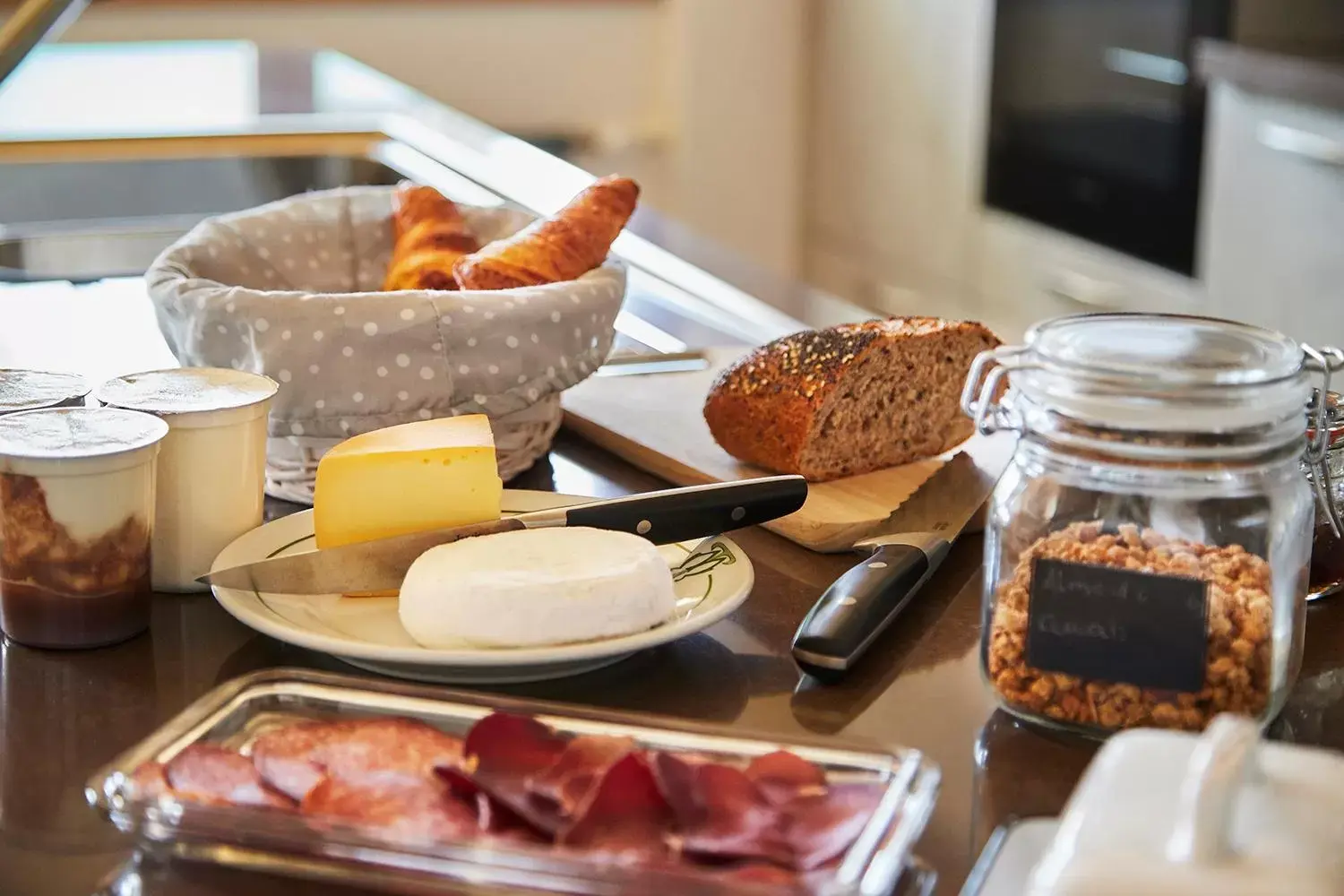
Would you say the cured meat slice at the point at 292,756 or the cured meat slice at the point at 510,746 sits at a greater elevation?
the cured meat slice at the point at 510,746

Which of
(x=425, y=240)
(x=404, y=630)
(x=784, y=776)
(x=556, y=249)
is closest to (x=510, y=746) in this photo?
(x=784, y=776)

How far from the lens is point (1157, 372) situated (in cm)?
74

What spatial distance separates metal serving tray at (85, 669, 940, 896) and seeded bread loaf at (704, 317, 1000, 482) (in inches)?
21.1

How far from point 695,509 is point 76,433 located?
37 cm

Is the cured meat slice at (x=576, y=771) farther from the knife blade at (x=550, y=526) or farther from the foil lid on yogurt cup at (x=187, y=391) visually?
the foil lid on yogurt cup at (x=187, y=391)

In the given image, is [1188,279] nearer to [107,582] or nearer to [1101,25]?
[1101,25]

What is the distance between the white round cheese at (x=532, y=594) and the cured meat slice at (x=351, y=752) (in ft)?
0.44

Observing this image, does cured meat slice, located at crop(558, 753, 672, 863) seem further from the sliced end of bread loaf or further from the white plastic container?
the sliced end of bread loaf

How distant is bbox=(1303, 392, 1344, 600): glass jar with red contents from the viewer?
0.94 meters

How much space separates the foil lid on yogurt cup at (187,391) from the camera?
977mm

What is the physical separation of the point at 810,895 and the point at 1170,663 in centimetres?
28

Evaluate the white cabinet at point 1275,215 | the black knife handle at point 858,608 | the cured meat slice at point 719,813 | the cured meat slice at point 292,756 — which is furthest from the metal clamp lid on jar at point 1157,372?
the white cabinet at point 1275,215

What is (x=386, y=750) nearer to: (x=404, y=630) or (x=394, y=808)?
(x=394, y=808)

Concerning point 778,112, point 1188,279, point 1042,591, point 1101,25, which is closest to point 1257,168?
point 1188,279
